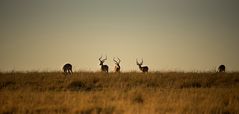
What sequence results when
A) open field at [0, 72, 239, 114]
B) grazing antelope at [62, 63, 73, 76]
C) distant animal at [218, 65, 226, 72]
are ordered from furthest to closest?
distant animal at [218, 65, 226, 72]
grazing antelope at [62, 63, 73, 76]
open field at [0, 72, 239, 114]

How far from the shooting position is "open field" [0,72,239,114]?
1823 centimetres

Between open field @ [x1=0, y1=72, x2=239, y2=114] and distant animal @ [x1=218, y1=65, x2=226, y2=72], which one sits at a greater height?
distant animal @ [x1=218, y1=65, x2=226, y2=72]

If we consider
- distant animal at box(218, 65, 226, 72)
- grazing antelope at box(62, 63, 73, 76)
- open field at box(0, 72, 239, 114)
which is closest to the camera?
open field at box(0, 72, 239, 114)

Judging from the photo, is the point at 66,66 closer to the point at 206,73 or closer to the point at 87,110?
the point at 206,73

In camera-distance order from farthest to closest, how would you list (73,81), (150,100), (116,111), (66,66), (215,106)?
1. (66,66)
2. (73,81)
3. (150,100)
4. (215,106)
5. (116,111)

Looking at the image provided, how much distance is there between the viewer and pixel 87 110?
1802 centimetres

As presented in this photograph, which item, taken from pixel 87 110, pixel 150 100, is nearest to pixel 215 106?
pixel 150 100

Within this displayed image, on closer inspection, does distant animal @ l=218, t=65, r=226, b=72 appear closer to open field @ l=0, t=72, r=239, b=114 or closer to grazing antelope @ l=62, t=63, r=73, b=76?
open field @ l=0, t=72, r=239, b=114

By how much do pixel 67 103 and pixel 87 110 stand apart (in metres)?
1.60

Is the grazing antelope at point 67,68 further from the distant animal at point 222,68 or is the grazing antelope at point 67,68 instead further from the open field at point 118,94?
the distant animal at point 222,68

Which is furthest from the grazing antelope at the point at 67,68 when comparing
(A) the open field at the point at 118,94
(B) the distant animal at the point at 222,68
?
(B) the distant animal at the point at 222,68

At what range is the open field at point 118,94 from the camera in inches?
718

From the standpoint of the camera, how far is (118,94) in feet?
73.5

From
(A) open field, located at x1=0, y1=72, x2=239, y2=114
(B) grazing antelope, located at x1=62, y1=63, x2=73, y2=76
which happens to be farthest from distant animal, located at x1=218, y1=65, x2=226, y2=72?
(B) grazing antelope, located at x1=62, y1=63, x2=73, y2=76
